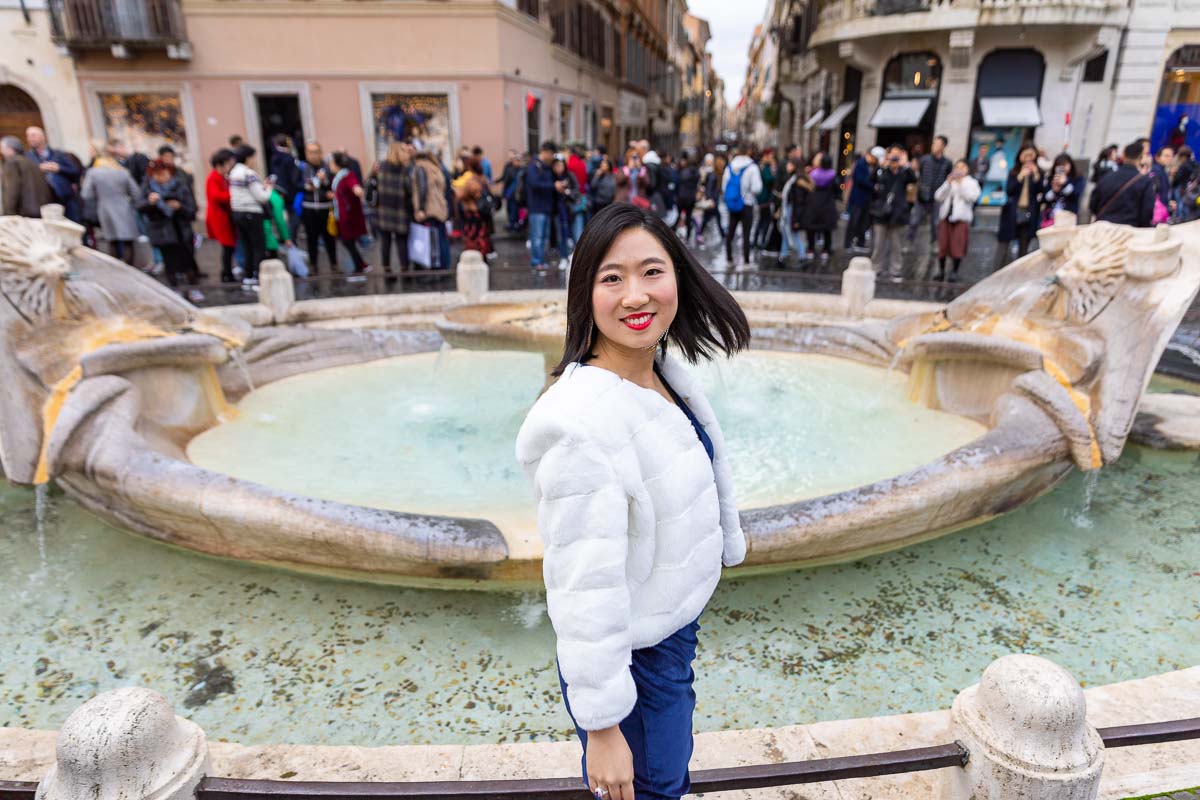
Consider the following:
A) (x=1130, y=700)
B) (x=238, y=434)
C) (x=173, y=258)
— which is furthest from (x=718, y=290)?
(x=173, y=258)

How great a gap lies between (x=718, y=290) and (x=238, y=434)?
15.0ft

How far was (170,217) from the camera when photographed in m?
9.38

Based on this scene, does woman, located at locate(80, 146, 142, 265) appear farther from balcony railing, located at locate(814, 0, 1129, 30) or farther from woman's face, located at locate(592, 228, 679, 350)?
balcony railing, located at locate(814, 0, 1129, 30)

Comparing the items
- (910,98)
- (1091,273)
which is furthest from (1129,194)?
(910,98)

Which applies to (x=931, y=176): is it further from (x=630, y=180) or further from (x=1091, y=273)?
(x=1091, y=273)

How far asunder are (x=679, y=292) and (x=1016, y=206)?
35.7ft

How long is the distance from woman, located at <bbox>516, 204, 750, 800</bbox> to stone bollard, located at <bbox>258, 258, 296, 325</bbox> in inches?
260

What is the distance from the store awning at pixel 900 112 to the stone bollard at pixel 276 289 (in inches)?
668

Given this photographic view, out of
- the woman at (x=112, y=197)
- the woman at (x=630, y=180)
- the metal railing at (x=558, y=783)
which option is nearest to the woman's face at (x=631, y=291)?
the metal railing at (x=558, y=783)

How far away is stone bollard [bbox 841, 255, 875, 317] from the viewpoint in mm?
7539

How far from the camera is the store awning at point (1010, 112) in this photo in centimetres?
1828

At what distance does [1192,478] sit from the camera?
15.8ft

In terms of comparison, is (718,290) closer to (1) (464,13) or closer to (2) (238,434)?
(2) (238,434)

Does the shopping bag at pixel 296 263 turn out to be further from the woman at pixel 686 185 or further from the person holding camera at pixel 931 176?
the person holding camera at pixel 931 176
